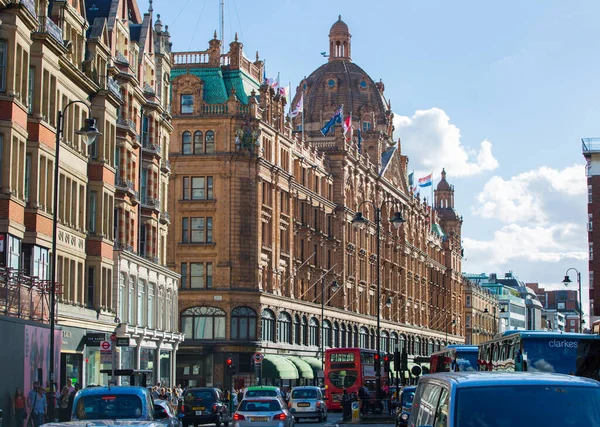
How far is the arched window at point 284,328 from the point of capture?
87.2 metres

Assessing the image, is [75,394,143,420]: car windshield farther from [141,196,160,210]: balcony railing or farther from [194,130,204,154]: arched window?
[194,130,204,154]: arched window

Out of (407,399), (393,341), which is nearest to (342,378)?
(407,399)

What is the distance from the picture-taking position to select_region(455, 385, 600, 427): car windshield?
12.1 metres

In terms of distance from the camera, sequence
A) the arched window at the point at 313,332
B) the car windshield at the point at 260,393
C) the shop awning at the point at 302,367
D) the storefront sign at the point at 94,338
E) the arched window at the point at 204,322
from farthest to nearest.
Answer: the arched window at the point at 313,332, the shop awning at the point at 302,367, the arched window at the point at 204,322, the storefront sign at the point at 94,338, the car windshield at the point at 260,393

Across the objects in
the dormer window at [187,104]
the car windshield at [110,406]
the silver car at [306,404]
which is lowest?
the silver car at [306,404]

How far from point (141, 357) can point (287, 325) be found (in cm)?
2873

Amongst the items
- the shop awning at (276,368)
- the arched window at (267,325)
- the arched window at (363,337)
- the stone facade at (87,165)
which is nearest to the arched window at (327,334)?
the arched window at (363,337)

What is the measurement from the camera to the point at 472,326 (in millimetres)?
189125

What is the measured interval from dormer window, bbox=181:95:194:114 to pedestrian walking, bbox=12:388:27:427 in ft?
167

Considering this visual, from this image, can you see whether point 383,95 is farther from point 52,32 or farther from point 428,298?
point 52,32

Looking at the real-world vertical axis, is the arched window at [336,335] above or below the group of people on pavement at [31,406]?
above

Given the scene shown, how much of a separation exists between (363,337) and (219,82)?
37.7 meters

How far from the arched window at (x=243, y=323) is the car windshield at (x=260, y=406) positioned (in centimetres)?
4713

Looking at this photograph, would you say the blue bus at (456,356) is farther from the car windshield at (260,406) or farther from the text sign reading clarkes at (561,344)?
the car windshield at (260,406)
